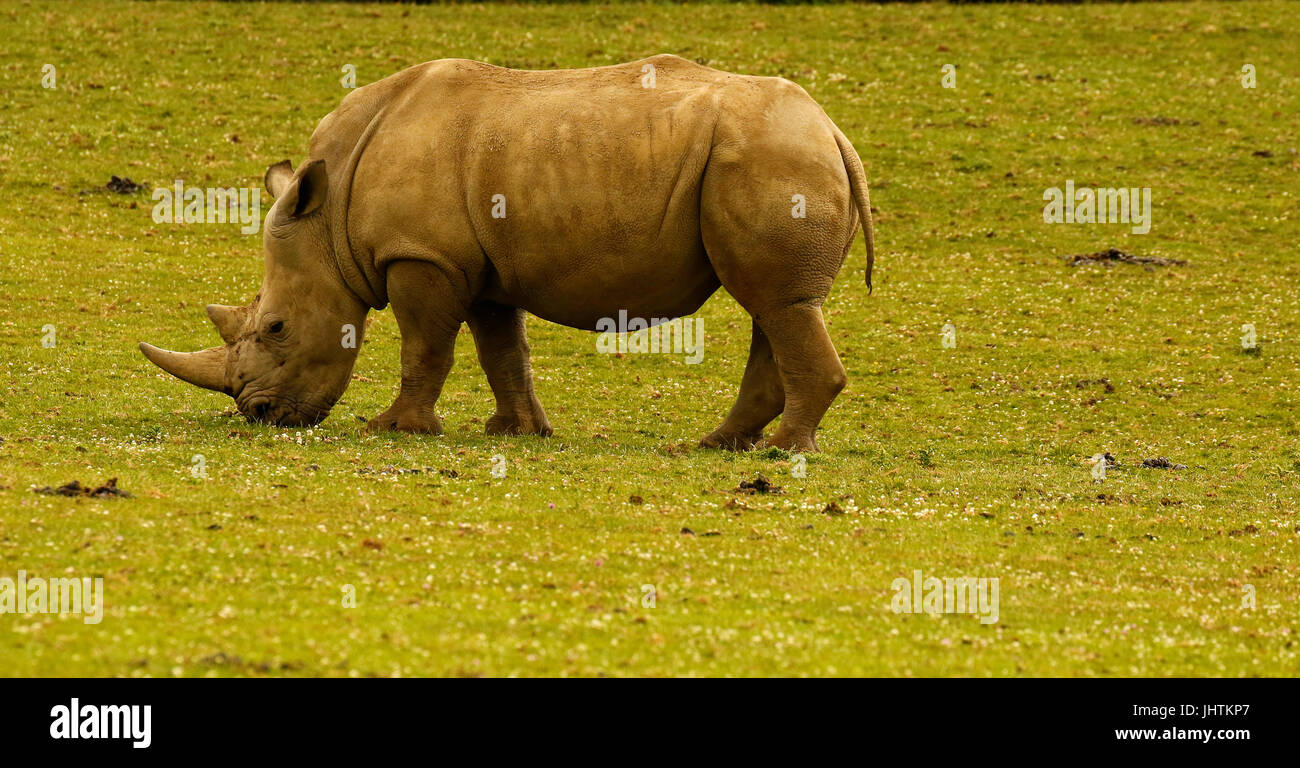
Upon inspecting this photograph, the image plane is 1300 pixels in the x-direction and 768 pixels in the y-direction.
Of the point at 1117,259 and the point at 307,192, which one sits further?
the point at 1117,259

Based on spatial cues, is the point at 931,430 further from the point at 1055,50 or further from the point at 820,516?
the point at 1055,50

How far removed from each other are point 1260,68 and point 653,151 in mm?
31573

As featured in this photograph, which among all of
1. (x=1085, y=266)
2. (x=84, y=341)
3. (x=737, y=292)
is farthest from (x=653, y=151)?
(x=1085, y=266)

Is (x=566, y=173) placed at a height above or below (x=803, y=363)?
above

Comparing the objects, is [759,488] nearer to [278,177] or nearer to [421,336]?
[421,336]

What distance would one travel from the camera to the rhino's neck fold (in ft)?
55.8

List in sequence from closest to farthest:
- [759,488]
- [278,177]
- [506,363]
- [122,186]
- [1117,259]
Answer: [759,488] < [506,363] < [278,177] < [1117,259] < [122,186]

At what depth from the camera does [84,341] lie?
22797 mm

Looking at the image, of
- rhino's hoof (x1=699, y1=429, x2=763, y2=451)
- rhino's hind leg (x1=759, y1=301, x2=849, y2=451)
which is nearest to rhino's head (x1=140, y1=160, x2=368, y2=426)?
rhino's hoof (x1=699, y1=429, x2=763, y2=451)

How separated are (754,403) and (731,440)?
57cm

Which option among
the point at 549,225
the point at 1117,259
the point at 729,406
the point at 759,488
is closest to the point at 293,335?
the point at 549,225

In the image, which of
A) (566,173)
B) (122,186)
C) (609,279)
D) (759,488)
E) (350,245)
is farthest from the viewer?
(122,186)

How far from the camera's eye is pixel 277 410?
674 inches

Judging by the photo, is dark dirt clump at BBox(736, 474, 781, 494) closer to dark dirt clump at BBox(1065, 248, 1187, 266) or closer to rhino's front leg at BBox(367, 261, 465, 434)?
rhino's front leg at BBox(367, 261, 465, 434)
